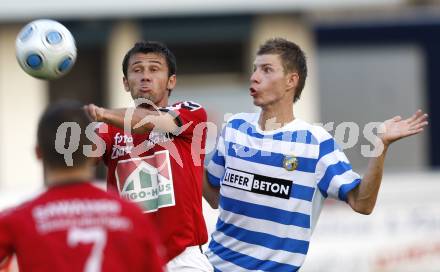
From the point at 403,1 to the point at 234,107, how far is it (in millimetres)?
3290

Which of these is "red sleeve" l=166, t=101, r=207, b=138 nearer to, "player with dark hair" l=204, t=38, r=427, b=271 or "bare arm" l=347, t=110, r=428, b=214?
"player with dark hair" l=204, t=38, r=427, b=271

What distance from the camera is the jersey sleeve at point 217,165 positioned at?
280 inches

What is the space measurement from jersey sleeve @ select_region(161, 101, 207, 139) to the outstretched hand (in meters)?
1.15

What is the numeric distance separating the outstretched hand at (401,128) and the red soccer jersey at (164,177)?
1.20 m

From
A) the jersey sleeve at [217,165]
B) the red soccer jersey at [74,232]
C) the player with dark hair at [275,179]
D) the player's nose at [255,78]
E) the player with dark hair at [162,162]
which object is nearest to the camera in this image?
the red soccer jersey at [74,232]

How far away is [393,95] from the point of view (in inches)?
727

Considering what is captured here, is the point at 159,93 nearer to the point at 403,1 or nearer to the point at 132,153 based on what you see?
the point at 132,153

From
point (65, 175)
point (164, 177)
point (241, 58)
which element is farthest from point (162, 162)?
point (241, 58)

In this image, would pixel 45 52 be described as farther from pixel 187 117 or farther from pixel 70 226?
pixel 70 226

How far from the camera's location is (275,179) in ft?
22.1

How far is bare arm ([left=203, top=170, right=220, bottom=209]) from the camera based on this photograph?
7188 millimetres

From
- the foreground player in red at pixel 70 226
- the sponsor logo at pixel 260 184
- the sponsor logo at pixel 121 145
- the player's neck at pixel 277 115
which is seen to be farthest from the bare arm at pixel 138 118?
the foreground player in red at pixel 70 226

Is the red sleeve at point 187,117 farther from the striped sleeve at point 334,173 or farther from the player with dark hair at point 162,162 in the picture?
the striped sleeve at point 334,173

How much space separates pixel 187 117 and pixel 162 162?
0.33m
